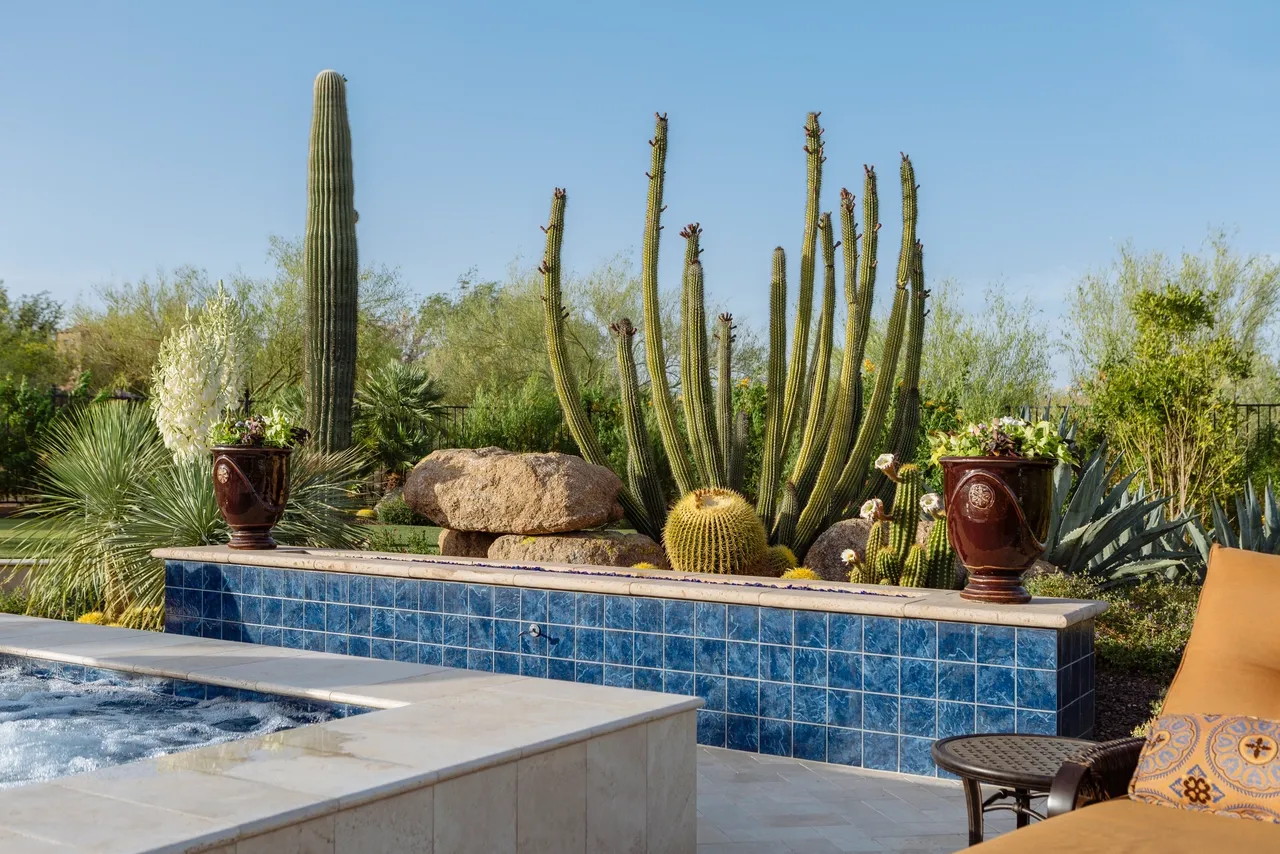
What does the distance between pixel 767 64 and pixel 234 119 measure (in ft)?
38.2

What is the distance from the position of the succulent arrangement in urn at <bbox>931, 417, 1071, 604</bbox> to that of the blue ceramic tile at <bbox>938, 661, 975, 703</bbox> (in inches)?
13.5

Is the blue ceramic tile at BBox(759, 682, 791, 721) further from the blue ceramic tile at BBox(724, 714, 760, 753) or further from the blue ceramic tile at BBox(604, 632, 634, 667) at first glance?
the blue ceramic tile at BBox(604, 632, 634, 667)

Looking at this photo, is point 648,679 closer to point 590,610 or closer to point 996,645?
point 590,610

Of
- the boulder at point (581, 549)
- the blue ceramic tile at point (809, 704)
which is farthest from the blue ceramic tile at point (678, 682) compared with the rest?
the boulder at point (581, 549)

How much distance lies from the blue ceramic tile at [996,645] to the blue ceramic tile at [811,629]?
0.63 metres

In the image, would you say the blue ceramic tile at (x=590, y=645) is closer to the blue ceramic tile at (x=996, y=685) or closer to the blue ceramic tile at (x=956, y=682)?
the blue ceramic tile at (x=956, y=682)

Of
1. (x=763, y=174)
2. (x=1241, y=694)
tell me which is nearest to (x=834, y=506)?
(x=1241, y=694)

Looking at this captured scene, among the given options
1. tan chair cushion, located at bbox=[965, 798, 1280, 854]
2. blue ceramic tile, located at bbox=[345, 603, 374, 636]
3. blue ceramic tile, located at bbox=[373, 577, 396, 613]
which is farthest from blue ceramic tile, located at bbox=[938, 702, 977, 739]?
blue ceramic tile, located at bbox=[345, 603, 374, 636]

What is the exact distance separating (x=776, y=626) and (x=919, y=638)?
611 mm

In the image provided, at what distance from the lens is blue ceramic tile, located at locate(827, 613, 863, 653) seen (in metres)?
4.60

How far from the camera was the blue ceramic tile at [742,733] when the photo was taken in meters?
4.82

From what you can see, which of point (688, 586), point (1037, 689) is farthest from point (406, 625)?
point (1037, 689)

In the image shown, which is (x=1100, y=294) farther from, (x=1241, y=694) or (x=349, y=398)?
(x=1241, y=694)

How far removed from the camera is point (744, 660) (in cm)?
486
